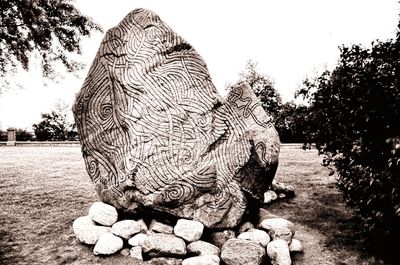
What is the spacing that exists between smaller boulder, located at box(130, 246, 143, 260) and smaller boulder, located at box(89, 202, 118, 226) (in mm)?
629

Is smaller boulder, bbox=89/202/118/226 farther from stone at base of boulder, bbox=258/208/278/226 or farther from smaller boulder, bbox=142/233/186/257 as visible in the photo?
stone at base of boulder, bbox=258/208/278/226

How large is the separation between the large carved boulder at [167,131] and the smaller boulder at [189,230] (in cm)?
18

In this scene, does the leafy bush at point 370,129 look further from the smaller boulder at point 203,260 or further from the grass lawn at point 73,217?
the smaller boulder at point 203,260

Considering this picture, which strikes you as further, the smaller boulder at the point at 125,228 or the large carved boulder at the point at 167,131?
the large carved boulder at the point at 167,131

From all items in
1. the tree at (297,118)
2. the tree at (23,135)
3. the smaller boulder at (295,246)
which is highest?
the tree at (297,118)

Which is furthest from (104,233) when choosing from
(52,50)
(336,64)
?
(52,50)

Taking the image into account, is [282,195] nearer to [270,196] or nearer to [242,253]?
[270,196]

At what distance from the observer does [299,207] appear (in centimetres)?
697

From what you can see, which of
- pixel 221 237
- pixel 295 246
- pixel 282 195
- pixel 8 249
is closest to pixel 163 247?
pixel 221 237

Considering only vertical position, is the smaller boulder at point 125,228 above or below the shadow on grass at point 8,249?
above

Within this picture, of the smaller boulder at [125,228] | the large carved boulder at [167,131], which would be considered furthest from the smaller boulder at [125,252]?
the large carved boulder at [167,131]

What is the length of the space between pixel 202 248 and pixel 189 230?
30 centimetres

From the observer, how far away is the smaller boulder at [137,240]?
5047 mm

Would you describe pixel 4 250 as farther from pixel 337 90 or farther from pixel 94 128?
pixel 337 90
